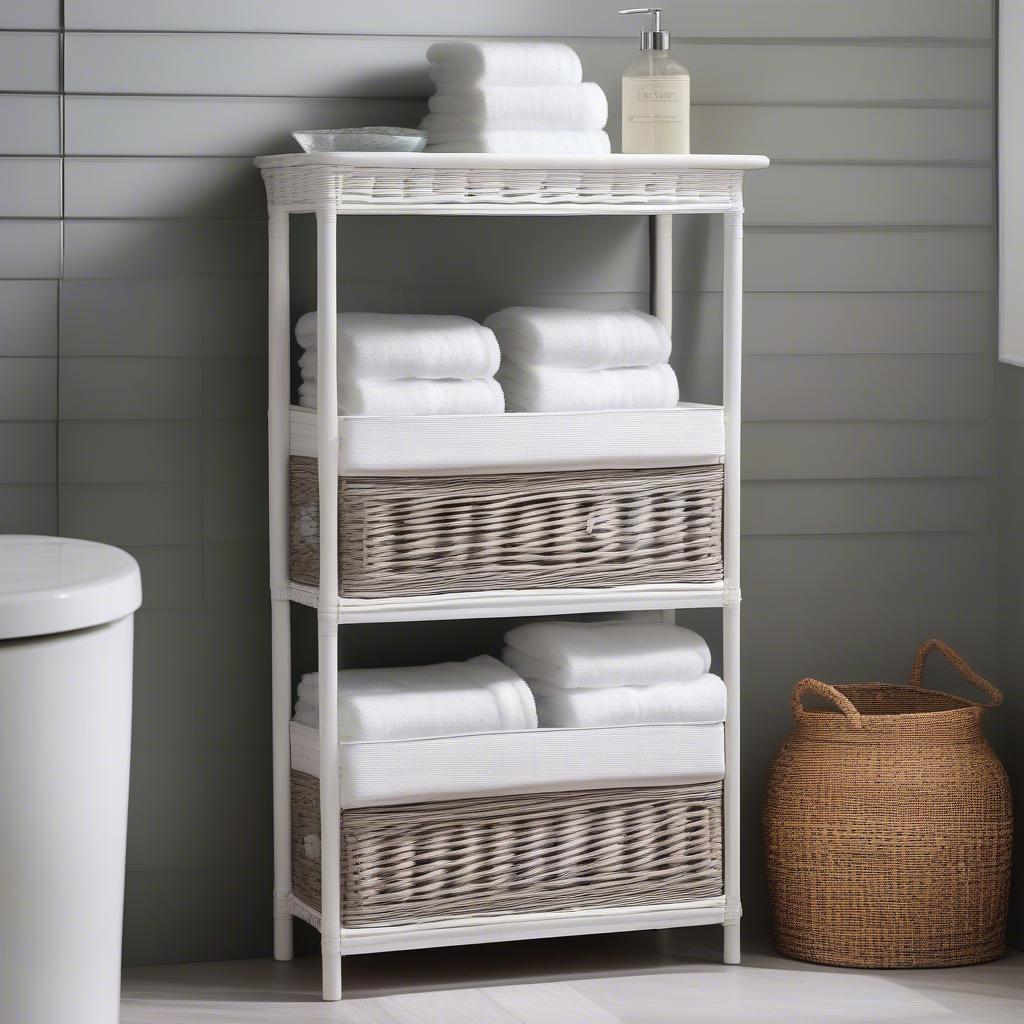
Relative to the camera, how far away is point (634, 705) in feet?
6.64

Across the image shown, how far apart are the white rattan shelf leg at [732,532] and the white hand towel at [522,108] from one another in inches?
8.9

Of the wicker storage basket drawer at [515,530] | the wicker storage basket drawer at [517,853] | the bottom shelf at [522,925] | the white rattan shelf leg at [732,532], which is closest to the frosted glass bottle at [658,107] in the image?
the white rattan shelf leg at [732,532]

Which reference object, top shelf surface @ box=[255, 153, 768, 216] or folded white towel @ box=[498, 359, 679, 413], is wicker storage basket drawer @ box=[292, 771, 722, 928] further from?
top shelf surface @ box=[255, 153, 768, 216]

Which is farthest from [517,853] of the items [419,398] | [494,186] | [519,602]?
[494,186]

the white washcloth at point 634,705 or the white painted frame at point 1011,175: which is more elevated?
the white painted frame at point 1011,175

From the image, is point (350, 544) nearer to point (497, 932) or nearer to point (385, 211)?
point (385, 211)

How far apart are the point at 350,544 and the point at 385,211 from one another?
40 cm

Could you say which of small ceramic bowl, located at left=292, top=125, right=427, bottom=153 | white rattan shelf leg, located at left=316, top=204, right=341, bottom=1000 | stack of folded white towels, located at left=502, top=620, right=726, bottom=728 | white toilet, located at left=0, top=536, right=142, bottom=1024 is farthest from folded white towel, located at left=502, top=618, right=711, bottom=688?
white toilet, located at left=0, top=536, right=142, bottom=1024

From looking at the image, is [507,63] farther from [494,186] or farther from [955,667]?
[955,667]

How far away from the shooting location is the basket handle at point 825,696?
2.11 m

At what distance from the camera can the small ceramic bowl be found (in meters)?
1.92

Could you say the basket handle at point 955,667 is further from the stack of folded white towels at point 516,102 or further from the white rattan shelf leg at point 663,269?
the stack of folded white towels at point 516,102

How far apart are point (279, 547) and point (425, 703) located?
0.96 ft

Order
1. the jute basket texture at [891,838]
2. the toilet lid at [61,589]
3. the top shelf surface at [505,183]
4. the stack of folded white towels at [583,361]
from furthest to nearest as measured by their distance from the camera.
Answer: the jute basket texture at [891,838] → the stack of folded white towels at [583,361] → the top shelf surface at [505,183] → the toilet lid at [61,589]
